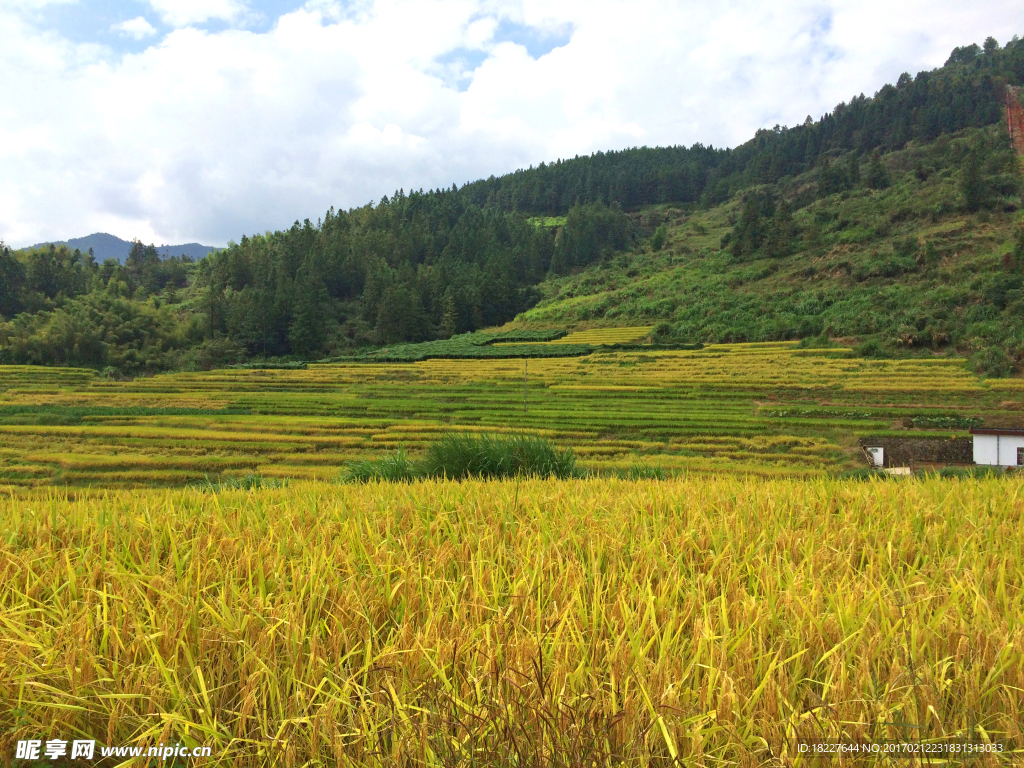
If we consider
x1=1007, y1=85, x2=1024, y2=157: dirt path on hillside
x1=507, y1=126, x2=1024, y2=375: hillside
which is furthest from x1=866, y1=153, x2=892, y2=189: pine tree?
x1=1007, y1=85, x2=1024, y2=157: dirt path on hillside

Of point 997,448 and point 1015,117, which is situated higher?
point 1015,117

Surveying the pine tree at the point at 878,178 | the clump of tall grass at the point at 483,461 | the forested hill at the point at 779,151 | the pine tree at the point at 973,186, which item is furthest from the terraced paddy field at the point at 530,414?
the forested hill at the point at 779,151

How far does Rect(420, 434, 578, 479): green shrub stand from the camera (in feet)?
24.3

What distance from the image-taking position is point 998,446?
17.4 metres

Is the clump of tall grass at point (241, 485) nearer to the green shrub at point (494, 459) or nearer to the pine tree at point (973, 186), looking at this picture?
the green shrub at point (494, 459)

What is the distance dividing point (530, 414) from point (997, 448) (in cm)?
1962

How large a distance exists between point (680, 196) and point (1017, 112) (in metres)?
64.7

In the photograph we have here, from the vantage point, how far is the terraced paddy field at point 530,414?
22.3 metres

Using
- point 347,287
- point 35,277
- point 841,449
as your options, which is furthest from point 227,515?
point 35,277

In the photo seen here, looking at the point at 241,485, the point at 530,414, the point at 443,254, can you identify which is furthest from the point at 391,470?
the point at 443,254

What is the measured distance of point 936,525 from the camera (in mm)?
2855

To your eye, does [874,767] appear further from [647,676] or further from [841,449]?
[841,449]

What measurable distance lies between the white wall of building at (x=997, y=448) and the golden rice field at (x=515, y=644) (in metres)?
19.4

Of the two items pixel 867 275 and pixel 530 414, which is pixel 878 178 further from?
pixel 530 414
